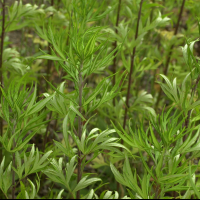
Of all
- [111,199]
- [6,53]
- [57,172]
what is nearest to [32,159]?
[57,172]

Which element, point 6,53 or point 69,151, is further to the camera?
point 6,53

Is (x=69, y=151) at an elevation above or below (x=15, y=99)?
below

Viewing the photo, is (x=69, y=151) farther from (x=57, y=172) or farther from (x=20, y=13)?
(x=20, y=13)

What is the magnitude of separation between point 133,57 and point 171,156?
656 millimetres

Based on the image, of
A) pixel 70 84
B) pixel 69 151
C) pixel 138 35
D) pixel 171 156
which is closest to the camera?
pixel 171 156

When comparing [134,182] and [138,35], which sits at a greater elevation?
[138,35]

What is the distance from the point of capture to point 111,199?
1.85 feet

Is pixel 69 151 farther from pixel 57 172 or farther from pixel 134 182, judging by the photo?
pixel 134 182

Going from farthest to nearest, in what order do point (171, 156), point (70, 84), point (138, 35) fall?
1. point (70, 84)
2. point (138, 35)
3. point (171, 156)

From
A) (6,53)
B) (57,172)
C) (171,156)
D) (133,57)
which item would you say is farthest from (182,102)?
(6,53)

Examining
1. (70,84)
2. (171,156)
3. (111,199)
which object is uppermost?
(171,156)

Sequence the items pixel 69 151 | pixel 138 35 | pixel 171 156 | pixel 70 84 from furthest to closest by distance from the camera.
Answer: pixel 70 84 < pixel 138 35 < pixel 69 151 < pixel 171 156

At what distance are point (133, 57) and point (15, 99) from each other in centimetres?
65

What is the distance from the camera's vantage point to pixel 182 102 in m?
0.71
